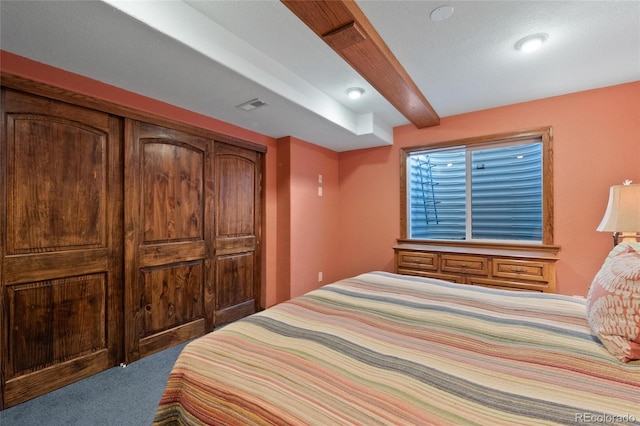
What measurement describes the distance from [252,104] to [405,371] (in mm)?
2462

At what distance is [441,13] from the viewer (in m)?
1.77

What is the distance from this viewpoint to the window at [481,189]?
10.5 feet

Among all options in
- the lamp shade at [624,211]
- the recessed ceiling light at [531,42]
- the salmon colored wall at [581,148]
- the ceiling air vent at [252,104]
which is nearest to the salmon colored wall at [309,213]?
the ceiling air vent at [252,104]

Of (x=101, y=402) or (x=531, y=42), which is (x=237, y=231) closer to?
(x=101, y=402)

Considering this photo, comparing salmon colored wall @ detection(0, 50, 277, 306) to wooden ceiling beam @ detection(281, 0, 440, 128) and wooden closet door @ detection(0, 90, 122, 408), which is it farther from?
wooden ceiling beam @ detection(281, 0, 440, 128)

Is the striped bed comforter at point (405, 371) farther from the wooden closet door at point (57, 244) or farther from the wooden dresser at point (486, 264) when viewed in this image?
the wooden closet door at point (57, 244)

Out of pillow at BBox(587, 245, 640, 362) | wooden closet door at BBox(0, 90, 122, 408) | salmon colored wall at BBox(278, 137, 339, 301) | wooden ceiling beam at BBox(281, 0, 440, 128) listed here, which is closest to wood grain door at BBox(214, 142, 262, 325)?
salmon colored wall at BBox(278, 137, 339, 301)

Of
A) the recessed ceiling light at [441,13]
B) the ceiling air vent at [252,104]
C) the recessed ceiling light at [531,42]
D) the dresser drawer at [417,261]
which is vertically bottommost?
the dresser drawer at [417,261]

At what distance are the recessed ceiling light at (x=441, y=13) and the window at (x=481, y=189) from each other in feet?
6.48

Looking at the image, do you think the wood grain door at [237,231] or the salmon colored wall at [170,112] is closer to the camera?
the salmon colored wall at [170,112]

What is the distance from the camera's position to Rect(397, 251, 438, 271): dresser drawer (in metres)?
3.30

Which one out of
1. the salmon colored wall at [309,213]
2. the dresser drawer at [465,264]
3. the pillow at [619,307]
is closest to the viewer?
the pillow at [619,307]

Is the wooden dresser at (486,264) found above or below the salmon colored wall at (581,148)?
below

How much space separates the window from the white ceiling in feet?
2.16
